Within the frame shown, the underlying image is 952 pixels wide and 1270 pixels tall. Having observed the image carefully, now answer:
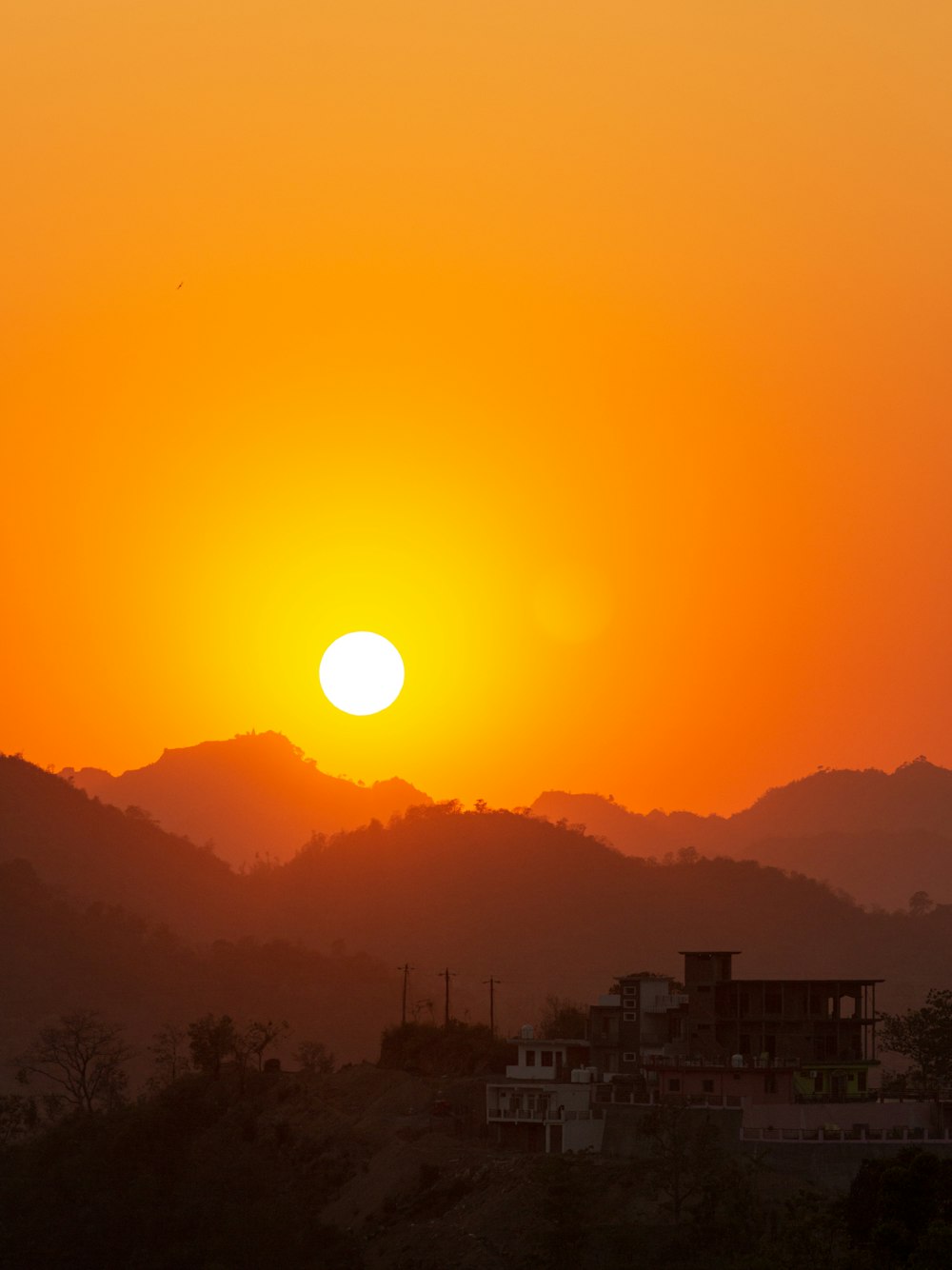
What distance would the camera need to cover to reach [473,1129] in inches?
3376

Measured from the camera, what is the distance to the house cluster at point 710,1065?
7838 centimetres

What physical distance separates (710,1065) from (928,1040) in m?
17.1

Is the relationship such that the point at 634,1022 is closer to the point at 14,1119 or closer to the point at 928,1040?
the point at 928,1040

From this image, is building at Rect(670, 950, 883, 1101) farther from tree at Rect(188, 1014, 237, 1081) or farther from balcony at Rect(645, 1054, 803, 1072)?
tree at Rect(188, 1014, 237, 1081)

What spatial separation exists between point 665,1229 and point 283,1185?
22.8 m

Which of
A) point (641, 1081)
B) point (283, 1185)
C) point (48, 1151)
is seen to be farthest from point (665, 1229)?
point (48, 1151)

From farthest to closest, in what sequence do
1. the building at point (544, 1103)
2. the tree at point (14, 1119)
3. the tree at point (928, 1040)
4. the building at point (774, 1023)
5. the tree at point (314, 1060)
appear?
the tree at point (14, 1119) < the tree at point (314, 1060) < the tree at point (928, 1040) < the building at point (774, 1023) < the building at point (544, 1103)

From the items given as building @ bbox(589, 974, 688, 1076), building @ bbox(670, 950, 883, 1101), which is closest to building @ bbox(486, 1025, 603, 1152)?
building @ bbox(589, 974, 688, 1076)

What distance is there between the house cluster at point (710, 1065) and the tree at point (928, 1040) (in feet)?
23.9

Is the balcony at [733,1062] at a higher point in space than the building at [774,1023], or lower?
lower

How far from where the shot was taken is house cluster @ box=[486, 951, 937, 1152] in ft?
257

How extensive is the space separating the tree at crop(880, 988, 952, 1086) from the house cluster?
23.9ft

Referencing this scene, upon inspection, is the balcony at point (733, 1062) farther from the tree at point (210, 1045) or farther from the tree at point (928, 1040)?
the tree at point (210, 1045)

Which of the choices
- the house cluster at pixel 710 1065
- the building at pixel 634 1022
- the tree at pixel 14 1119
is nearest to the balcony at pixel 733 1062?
the house cluster at pixel 710 1065
